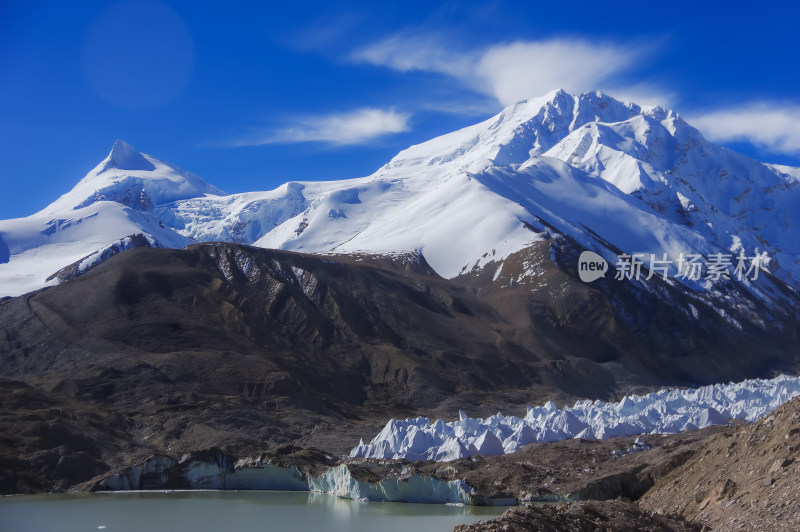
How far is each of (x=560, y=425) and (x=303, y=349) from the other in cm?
4505

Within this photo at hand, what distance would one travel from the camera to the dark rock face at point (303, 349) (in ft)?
222

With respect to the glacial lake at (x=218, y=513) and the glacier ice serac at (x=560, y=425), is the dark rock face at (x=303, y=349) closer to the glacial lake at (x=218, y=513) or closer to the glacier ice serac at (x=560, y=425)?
the glacier ice serac at (x=560, y=425)

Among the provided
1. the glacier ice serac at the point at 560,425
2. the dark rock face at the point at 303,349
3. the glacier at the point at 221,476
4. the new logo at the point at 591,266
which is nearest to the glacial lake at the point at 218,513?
the glacier at the point at 221,476

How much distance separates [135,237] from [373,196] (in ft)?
179

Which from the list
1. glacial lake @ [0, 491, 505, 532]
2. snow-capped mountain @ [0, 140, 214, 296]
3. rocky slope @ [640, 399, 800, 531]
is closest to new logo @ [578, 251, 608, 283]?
snow-capped mountain @ [0, 140, 214, 296]

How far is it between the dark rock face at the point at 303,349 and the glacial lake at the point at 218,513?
826 cm

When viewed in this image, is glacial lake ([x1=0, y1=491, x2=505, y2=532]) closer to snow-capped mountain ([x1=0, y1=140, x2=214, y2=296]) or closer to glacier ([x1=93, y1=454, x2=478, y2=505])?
glacier ([x1=93, y1=454, x2=478, y2=505])

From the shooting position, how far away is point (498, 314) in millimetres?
124125

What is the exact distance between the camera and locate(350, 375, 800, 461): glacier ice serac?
5547cm

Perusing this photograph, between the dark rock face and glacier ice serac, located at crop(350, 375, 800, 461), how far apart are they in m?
7.65

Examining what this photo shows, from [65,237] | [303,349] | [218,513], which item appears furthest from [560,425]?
[65,237]

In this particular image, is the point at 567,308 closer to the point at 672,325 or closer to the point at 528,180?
the point at 672,325

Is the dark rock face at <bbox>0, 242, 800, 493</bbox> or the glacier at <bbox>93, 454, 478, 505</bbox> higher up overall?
the dark rock face at <bbox>0, 242, 800, 493</bbox>

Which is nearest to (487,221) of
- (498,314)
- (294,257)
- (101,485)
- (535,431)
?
(498,314)
